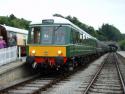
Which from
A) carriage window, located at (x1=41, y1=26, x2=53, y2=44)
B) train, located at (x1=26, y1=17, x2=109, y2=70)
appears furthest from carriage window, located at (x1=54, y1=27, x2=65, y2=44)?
carriage window, located at (x1=41, y1=26, x2=53, y2=44)

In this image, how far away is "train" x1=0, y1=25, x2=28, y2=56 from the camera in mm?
22906

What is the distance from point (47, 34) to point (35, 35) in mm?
619

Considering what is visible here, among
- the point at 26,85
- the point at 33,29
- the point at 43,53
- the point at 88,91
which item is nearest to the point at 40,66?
the point at 43,53

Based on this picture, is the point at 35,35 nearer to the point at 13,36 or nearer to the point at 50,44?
the point at 50,44

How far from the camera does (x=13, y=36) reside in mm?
23375

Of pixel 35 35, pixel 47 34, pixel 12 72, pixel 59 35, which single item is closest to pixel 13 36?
pixel 35 35

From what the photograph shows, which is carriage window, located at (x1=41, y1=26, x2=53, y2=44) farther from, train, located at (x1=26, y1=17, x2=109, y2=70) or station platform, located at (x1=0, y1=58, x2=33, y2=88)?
station platform, located at (x1=0, y1=58, x2=33, y2=88)

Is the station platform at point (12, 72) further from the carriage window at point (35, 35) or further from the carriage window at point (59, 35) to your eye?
the carriage window at point (59, 35)

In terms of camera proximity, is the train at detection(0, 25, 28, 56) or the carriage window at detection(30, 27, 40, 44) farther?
the train at detection(0, 25, 28, 56)

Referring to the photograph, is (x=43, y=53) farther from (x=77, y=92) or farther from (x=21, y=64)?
(x=77, y=92)

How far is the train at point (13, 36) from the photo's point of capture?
2291 centimetres

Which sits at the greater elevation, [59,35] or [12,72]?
[59,35]

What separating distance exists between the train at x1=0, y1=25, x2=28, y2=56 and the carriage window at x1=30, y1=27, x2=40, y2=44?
260 centimetres

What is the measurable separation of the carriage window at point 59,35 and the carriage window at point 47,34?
0.26 meters
